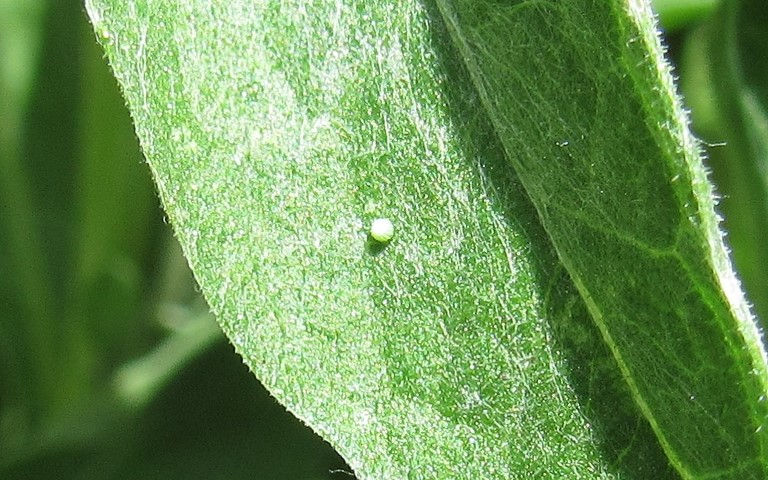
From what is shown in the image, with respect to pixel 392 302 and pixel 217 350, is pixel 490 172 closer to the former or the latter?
pixel 392 302

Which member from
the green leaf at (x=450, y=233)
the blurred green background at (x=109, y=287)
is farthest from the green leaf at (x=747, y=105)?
the green leaf at (x=450, y=233)

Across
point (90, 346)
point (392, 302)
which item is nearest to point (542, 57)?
point (392, 302)

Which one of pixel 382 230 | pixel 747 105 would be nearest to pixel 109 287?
pixel 382 230

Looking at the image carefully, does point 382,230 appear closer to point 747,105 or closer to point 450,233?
point 450,233

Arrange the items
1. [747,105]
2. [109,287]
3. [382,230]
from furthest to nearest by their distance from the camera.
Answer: [109,287]
[747,105]
[382,230]

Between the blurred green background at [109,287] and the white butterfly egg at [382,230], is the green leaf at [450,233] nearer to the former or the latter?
the white butterfly egg at [382,230]
